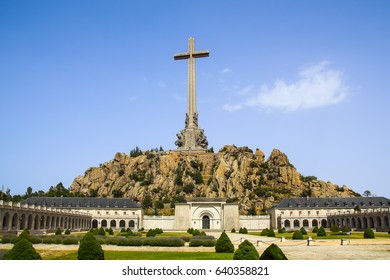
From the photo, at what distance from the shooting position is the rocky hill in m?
115

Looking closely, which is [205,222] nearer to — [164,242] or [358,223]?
[358,223]

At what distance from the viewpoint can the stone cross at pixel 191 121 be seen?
116 meters

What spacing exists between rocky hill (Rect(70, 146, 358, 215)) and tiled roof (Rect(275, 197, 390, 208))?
15.8 meters

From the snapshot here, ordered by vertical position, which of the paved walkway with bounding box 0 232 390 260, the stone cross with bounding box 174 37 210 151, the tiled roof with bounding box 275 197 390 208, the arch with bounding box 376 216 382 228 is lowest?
the paved walkway with bounding box 0 232 390 260

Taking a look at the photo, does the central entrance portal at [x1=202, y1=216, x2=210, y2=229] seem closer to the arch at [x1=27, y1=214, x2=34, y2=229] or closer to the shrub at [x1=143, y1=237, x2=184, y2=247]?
the arch at [x1=27, y1=214, x2=34, y2=229]

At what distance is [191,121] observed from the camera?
397 ft

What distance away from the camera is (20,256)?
15.8m

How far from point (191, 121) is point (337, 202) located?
4959 centimetres

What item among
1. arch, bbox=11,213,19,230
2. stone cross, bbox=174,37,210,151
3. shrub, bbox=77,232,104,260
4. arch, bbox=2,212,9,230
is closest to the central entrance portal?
arch, bbox=11,213,19,230

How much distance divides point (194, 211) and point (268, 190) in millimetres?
39740

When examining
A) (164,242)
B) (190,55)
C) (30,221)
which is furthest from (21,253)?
(190,55)

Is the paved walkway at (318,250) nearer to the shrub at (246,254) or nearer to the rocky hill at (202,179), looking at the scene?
the shrub at (246,254)
